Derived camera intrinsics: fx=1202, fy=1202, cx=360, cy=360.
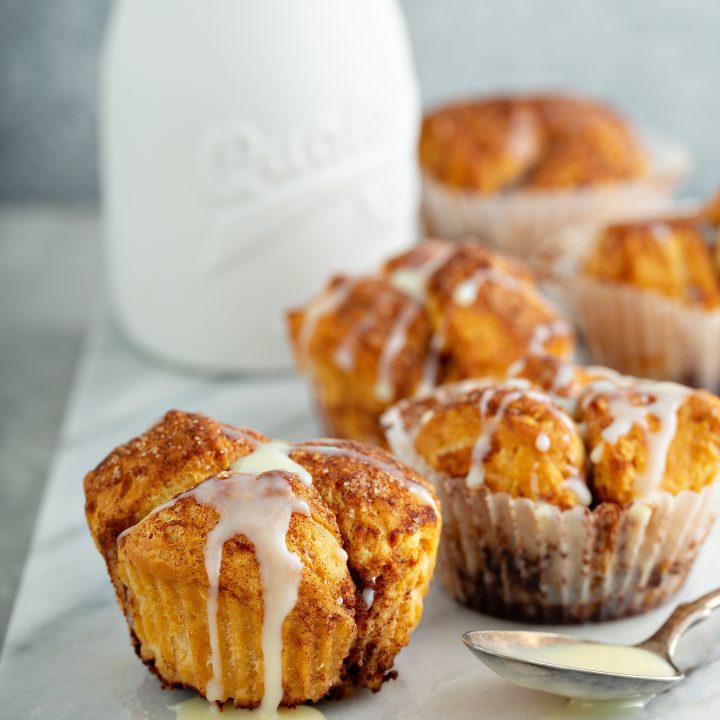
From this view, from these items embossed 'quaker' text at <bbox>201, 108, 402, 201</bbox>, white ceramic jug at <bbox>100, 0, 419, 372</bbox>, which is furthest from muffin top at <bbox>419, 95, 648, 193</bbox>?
embossed 'quaker' text at <bbox>201, 108, 402, 201</bbox>

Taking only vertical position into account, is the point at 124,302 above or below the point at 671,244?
below

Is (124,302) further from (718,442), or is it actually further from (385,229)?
(718,442)

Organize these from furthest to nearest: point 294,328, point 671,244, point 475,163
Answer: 1. point 475,163
2. point 671,244
3. point 294,328

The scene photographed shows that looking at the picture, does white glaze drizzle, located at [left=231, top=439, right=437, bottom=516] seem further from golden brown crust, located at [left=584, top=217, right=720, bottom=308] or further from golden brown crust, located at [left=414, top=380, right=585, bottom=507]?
golden brown crust, located at [left=584, top=217, right=720, bottom=308]

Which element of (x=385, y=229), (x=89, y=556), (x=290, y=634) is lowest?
(x=89, y=556)

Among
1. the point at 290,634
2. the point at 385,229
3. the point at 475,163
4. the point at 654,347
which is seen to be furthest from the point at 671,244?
the point at 290,634

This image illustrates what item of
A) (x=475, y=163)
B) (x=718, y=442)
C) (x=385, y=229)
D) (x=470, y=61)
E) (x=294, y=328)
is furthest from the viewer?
(x=470, y=61)

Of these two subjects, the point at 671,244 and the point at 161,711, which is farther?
the point at 671,244

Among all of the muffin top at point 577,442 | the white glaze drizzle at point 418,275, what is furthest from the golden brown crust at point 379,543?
the white glaze drizzle at point 418,275
